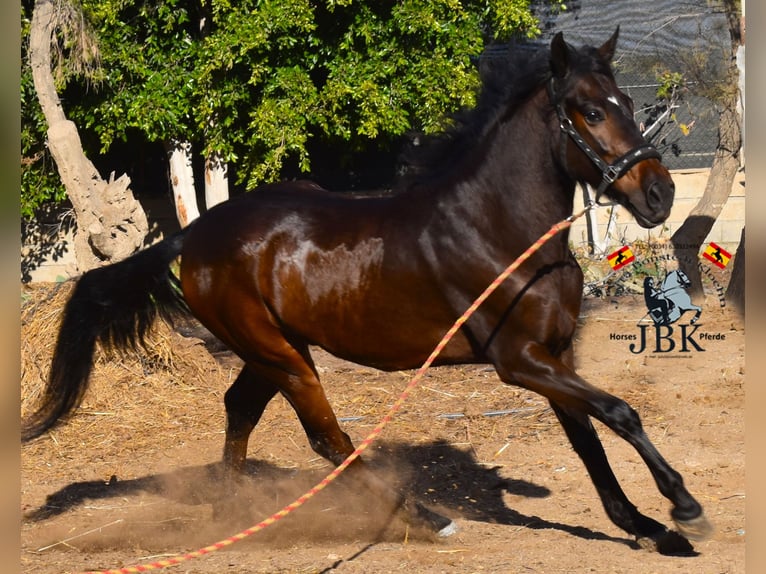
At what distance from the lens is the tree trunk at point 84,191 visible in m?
8.15

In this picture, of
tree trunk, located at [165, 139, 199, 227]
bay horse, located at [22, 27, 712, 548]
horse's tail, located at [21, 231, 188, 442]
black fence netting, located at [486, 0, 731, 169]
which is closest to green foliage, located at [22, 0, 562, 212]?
tree trunk, located at [165, 139, 199, 227]

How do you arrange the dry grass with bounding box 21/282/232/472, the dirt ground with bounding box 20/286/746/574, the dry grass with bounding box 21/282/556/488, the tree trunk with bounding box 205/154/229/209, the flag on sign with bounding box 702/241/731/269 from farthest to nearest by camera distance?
the flag on sign with bounding box 702/241/731/269
the tree trunk with bounding box 205/154/229/209
the dry grass with bounding box 21/282/232/472
the dry grass with bounding box 21/282/556/488
the dirt ground with bounding box 20/286/746/574

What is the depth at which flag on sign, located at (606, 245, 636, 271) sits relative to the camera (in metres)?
11.1

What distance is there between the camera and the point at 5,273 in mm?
1676

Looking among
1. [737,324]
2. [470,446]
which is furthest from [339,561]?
[737,324]

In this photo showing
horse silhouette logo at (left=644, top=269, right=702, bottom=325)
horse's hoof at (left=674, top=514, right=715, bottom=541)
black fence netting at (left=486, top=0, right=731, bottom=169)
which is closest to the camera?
horse's hoof at (left=674, top=514, right=715, bottom=541)

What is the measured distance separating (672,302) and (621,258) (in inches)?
75.1

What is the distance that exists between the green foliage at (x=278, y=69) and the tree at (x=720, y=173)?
2.23 metres

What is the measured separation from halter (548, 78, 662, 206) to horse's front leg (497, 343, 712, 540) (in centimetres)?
78

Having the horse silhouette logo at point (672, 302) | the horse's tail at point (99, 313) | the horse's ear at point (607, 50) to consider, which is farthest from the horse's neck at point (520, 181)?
the horse silhouette logo at point (672, 302)

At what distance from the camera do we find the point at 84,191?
8.36 m

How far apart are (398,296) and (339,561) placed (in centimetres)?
130

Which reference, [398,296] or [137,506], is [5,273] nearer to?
[398,296]

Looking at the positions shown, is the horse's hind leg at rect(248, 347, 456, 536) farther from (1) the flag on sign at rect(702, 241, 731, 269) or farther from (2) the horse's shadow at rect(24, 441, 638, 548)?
(1) the flag on sign at rect(702, 241, 731, 269)
